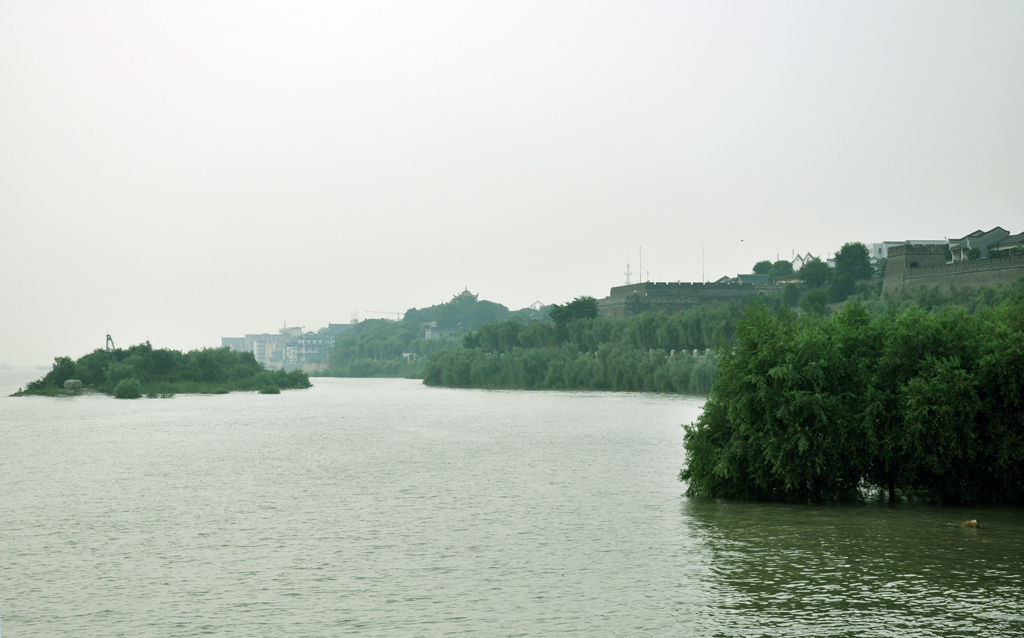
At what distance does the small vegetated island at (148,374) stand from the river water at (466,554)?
56.2 meters

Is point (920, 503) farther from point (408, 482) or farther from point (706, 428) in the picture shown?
point (408, 482)

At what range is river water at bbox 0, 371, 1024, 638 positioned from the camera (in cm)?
1592

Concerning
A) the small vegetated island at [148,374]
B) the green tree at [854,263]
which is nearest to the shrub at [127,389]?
the small vegetated island at [148,374]

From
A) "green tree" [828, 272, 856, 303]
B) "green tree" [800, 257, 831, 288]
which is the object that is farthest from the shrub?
"green tree" [800, 257, 831, 288]

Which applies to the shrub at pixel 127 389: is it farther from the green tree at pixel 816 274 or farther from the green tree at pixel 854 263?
the green tree at pixel 816 274

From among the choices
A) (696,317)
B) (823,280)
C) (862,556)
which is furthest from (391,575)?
(823,280)

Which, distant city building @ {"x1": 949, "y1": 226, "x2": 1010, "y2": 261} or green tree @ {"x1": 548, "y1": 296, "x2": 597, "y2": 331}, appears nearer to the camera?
distant city building @ {"x1": 949, "y1": 226, "x2": 1010, "y2": 261}

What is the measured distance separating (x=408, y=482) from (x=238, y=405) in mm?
49884

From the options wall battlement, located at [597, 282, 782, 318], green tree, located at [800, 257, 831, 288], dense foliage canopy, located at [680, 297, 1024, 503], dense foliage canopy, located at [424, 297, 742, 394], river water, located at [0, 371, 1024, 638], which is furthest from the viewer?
wall battlement, located at [597, 282, 782, 318]

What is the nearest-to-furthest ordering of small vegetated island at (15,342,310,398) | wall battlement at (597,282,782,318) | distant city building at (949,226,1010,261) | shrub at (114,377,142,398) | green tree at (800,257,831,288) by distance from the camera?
1. shrub at (114,377,142,398)
2. small vegetated island at (15,342,310,398)
3. distant city building at (949,226,1010,261)
4. green tree at (800,257,831,288)
5. wall battlement at (597,282,782,318)

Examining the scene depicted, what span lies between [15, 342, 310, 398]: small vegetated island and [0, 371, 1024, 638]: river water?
184ft

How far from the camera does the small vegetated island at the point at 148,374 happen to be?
9219 centimetres

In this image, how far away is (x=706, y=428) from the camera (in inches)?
1008

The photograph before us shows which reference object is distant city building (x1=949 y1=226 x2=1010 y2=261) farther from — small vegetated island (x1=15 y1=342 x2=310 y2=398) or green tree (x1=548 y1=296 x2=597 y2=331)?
small vegetated island (x1=15 y1=342 x2=310 y2=398)
